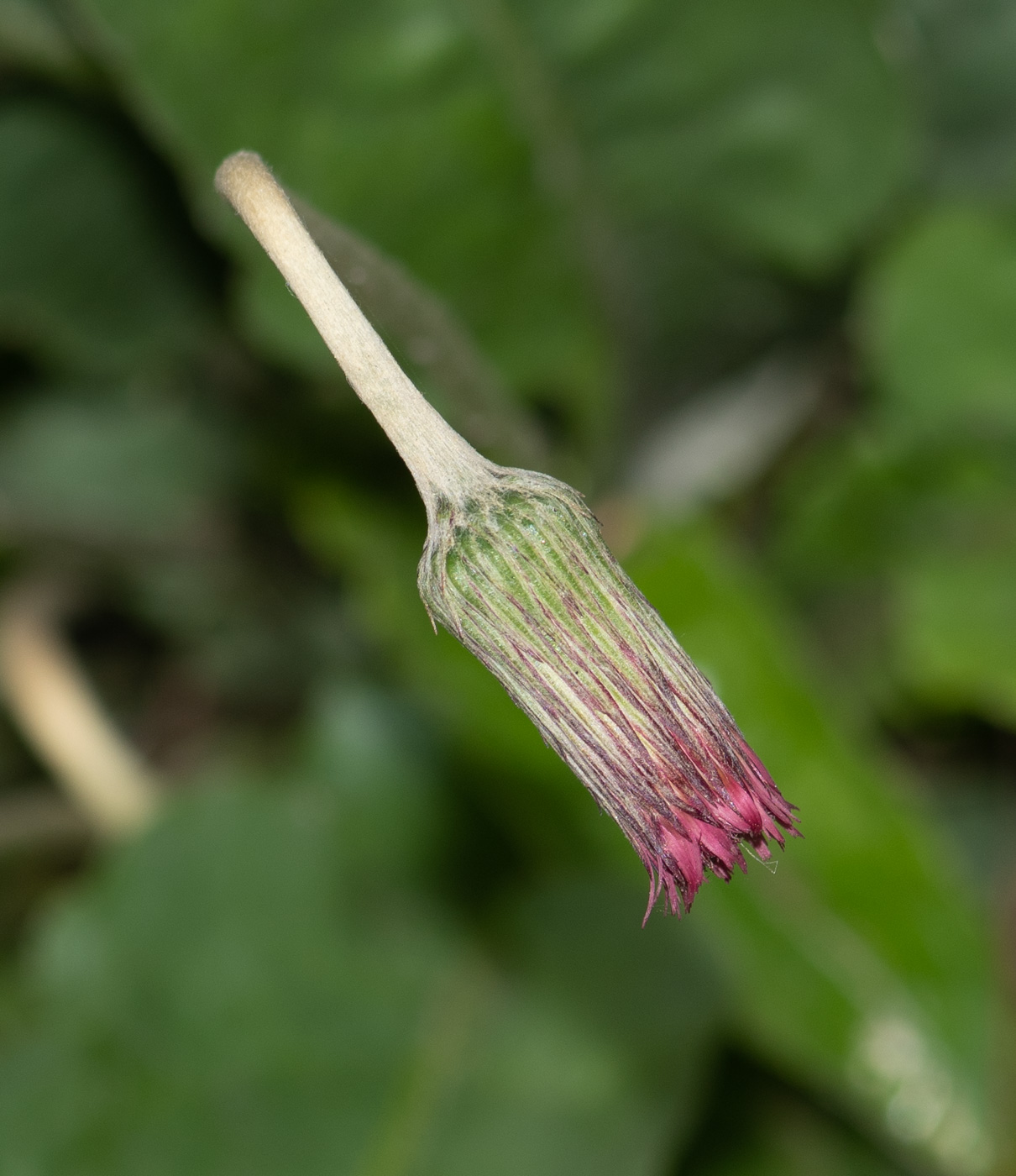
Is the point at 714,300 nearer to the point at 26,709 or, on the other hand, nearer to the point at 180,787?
the point at 180,787

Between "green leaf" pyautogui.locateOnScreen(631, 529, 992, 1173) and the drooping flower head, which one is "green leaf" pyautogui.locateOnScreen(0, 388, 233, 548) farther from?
the drooping flower head

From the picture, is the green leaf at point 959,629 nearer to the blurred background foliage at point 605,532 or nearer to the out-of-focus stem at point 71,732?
the blurred background foliage at point 605,532

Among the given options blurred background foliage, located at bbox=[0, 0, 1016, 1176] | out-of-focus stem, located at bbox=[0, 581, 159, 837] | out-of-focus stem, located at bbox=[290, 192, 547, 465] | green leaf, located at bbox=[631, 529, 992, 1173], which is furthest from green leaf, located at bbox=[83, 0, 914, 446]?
out-of-focus stem, located at bbox=[0, 581, 159, 837]

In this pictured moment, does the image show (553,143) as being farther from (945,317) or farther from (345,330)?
(345,330)

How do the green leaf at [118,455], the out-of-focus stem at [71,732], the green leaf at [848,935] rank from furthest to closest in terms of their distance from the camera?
the green leaf at [118,455] → the out-of-focus stem at [71,732] → the green leaf at [848,935]

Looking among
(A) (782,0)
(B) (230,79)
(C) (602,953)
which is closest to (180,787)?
(C) (602,953)

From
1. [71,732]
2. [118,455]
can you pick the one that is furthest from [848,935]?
[118,455]

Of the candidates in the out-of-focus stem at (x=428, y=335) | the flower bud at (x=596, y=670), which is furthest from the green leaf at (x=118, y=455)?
the flower bud at (x=596, y=670)
